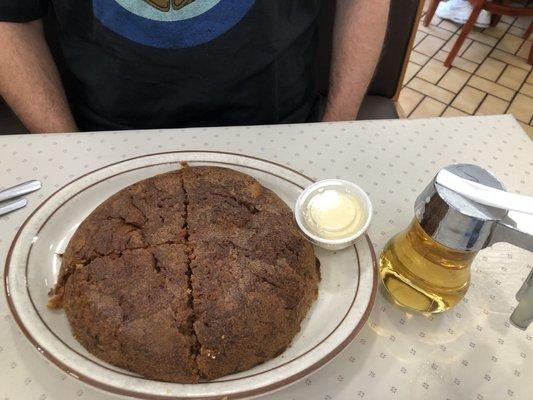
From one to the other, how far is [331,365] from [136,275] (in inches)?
14.4

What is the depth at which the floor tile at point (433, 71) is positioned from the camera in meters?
2.98

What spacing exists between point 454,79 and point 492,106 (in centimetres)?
33

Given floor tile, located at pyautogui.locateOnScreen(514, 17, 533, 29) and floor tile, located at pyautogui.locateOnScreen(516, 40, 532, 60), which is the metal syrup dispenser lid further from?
floor tile, located at pyautogui.locateOnScreen(514, 17, 533, 29)

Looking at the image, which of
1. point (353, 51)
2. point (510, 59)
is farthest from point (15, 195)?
point (510, 59)

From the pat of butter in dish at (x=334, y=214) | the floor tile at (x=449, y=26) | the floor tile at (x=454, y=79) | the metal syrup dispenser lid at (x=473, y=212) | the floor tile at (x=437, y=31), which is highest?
the metal syrup dispenser lid at (x=473, y=212)

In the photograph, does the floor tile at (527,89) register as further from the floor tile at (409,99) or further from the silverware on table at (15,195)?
the silverware on table at (15,195)

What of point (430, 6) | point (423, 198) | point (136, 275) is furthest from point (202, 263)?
point (430, 6)

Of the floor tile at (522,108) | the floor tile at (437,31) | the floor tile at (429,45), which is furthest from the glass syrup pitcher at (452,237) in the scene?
the floor tile at (437,31)

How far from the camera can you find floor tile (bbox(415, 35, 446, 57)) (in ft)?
10.4

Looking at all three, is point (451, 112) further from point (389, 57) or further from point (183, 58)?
point (183, 58)

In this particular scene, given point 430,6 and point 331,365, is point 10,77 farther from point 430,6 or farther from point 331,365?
point 430,6

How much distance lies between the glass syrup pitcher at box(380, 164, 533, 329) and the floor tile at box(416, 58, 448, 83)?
2.42m

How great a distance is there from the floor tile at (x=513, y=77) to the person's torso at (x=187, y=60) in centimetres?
216

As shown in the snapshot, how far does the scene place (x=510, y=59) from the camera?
3.14m
